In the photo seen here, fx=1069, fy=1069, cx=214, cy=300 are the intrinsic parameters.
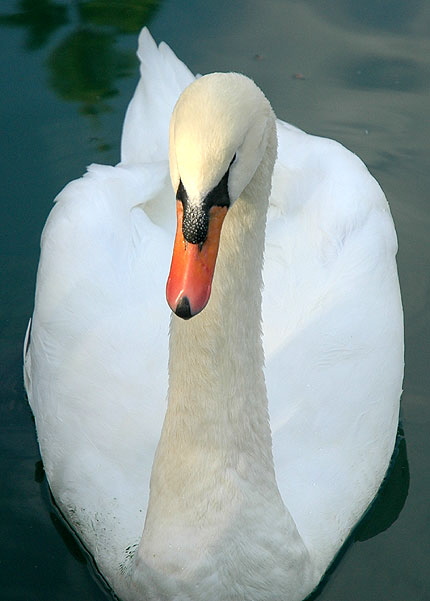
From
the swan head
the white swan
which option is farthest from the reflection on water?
the swan head

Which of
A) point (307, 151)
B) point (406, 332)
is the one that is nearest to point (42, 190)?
point (307, 151)

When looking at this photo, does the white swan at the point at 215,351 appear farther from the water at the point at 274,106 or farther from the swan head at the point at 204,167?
the water at the point at 274,106

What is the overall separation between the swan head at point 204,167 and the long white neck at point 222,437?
33cm

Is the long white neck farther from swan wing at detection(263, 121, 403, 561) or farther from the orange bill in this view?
swan wing at detection(263, 121, 403, 561)

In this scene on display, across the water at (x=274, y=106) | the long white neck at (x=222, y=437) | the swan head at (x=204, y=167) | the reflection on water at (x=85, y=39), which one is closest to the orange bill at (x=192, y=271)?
the swan head at (x=204, y=167)

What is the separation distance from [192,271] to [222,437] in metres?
1.01

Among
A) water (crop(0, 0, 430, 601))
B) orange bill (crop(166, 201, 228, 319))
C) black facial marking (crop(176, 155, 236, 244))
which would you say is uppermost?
black facial marking (crop(176, 155, 236, 244))

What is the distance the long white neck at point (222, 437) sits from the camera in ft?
10.7

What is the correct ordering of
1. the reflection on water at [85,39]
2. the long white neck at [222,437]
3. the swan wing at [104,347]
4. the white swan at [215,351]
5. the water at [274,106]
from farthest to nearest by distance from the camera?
the reflection on water at [85,39]
the water at [274,106]
the swan wing at [104,347]
the long white neck at [222,437]
the white swan at [215,351]

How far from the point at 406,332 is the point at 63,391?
2085 mm

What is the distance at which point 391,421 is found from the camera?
475 cm

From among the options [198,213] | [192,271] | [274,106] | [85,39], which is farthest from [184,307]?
[85,39]

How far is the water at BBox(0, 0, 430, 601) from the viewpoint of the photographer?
4.73 meters

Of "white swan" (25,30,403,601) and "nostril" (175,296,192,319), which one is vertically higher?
"nostril" (175,296,192,319)
